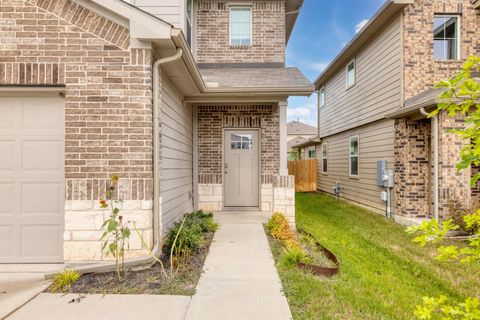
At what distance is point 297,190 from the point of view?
1661 centimetres

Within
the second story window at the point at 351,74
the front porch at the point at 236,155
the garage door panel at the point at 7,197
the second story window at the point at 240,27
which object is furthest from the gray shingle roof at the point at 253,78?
the second story window at the point at 351,74

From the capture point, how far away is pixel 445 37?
25.9 feet

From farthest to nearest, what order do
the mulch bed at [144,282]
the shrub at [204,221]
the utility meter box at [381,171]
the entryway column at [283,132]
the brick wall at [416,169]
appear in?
1. the utility meter box at [381,171]
2. the brick wall at [416,169]
3. the entryway column at [283,132]
4. the shrub at [204,221]
5. the mulch bed at [144,282]

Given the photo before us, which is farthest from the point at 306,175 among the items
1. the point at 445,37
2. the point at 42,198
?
the point at 42,198

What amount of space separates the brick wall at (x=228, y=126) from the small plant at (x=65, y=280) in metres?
4.38

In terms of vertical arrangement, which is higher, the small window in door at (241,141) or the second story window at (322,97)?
the second story window at (322,97)

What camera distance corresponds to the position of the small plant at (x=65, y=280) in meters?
3.38

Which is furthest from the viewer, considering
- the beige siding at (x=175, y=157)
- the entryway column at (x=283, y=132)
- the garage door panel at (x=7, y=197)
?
the entryway column at (x=283, y=132)

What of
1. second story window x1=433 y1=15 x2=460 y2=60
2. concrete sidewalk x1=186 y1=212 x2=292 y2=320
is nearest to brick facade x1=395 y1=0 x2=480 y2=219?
second story window x1=433 y1=15 x2=460 y2=60

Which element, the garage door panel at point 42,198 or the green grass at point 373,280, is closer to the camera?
the green grass at point 373,280

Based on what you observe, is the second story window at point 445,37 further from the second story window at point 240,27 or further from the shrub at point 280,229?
Answer: the shrub at point 280,229

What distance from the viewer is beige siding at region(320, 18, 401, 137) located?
812cm

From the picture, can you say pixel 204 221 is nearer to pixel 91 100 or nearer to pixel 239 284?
pixel 239 284

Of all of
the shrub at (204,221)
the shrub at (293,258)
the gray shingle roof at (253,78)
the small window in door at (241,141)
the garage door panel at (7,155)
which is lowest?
the shrub at (293,258)
